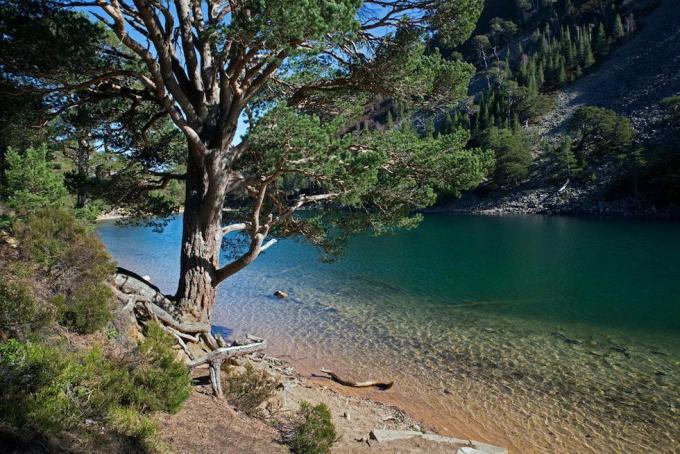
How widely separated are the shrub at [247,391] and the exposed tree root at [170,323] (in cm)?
25

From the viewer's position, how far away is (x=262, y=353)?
33.6ft

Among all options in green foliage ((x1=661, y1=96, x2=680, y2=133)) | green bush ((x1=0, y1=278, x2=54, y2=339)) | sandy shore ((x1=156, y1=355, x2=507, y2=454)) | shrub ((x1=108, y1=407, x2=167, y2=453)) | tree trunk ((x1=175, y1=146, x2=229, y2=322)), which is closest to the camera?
shrub ((x1=108, y1=407, x2=167, y2=453))

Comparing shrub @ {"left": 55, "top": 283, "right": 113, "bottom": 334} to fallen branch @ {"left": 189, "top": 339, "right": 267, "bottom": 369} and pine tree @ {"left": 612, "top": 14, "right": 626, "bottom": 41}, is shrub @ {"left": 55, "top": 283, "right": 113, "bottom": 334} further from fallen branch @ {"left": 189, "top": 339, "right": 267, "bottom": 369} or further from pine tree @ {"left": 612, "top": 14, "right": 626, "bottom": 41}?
pine tree @ {"left": 612, "top": 14, "right": 626, "bottom": 41}

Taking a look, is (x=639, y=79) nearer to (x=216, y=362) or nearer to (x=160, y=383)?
(x=216, y=362)

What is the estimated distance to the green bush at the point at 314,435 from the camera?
5.13 metres

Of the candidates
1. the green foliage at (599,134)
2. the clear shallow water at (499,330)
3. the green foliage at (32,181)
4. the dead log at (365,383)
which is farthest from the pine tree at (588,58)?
the green foliage at (32,181)

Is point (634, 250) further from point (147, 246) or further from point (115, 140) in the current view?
point (147, 246)

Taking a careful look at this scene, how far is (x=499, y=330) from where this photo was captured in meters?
13.1

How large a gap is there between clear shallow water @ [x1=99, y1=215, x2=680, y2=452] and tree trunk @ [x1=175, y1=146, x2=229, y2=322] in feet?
12.3

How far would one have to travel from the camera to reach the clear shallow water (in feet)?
25.9

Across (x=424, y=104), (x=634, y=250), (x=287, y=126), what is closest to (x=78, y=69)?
(x=287, y=126)

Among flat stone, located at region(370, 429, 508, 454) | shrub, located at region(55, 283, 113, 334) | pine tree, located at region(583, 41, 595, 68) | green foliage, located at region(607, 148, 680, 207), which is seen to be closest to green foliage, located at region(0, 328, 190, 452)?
shrub, located at region(55, 283, 113, 334)

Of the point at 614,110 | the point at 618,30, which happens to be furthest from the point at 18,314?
the point at 618,30

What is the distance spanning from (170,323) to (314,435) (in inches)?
136
